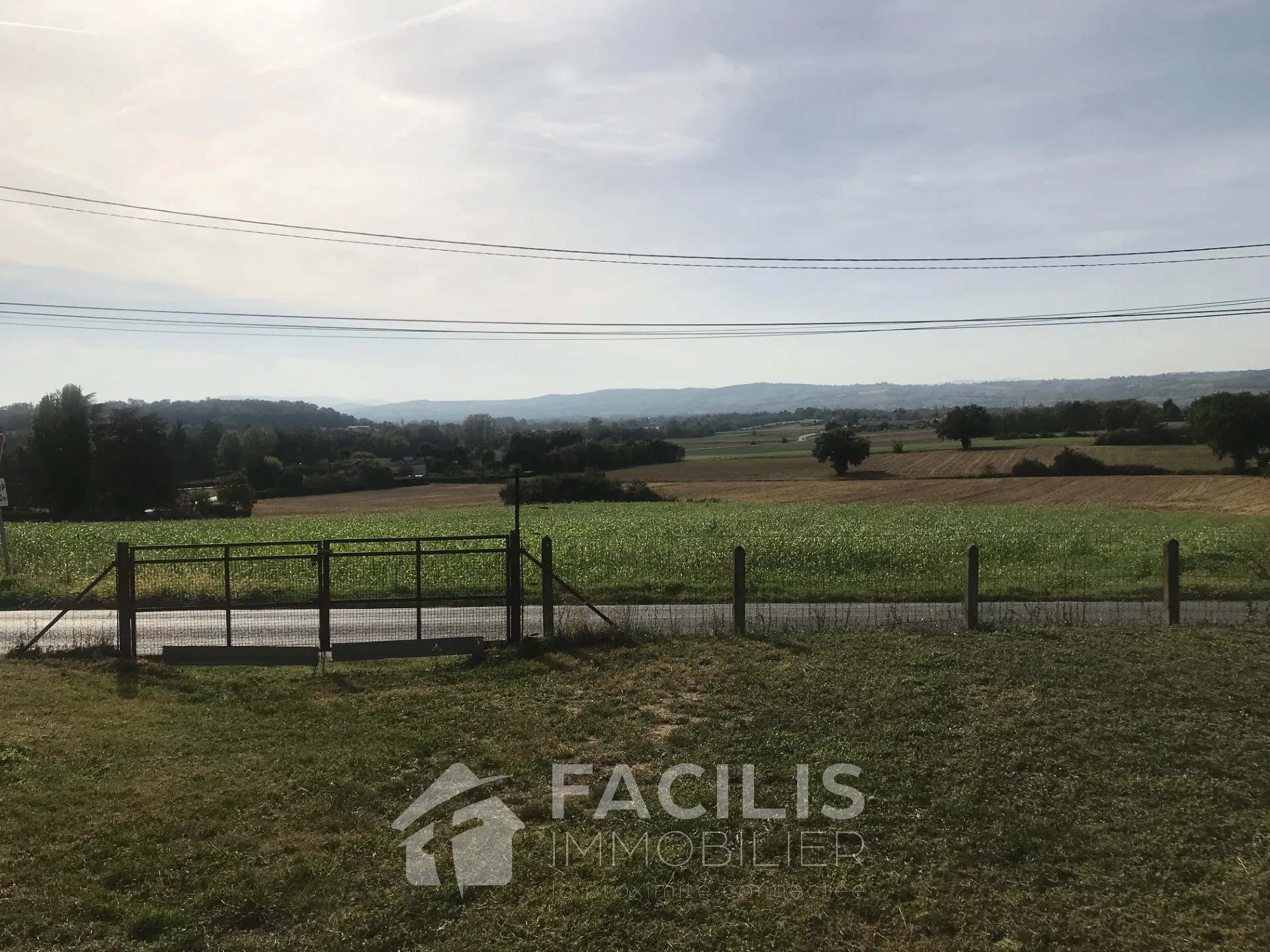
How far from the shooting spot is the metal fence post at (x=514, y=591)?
12.3 m

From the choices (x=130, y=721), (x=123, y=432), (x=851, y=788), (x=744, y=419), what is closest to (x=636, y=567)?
(x=130, y=721)

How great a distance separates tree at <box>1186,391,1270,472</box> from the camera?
60.1 meters

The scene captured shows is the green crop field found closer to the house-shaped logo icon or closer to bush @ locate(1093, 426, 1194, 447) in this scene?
the house-shaped logo icon

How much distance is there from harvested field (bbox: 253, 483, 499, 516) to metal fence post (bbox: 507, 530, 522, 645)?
1441 inches

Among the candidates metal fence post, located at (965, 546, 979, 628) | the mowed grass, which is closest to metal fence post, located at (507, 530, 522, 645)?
the mowed grass

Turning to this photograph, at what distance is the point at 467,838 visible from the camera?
6109 mm

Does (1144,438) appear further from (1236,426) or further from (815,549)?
(815,549)

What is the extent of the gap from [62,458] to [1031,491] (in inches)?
2531

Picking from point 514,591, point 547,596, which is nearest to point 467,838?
point 547,596

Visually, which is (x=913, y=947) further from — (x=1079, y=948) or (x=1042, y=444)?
(x=1042, y=444)

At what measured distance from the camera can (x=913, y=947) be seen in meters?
4.59

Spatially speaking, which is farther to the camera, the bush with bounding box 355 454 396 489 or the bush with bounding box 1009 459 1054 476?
the bush with bounding box 355 454 396 489

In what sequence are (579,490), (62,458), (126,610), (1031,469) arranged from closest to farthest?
(126,610) < (579,490) < (62,458) < (1031,469)

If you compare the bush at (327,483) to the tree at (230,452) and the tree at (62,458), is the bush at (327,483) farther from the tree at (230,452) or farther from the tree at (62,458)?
the tree at (62,458)
